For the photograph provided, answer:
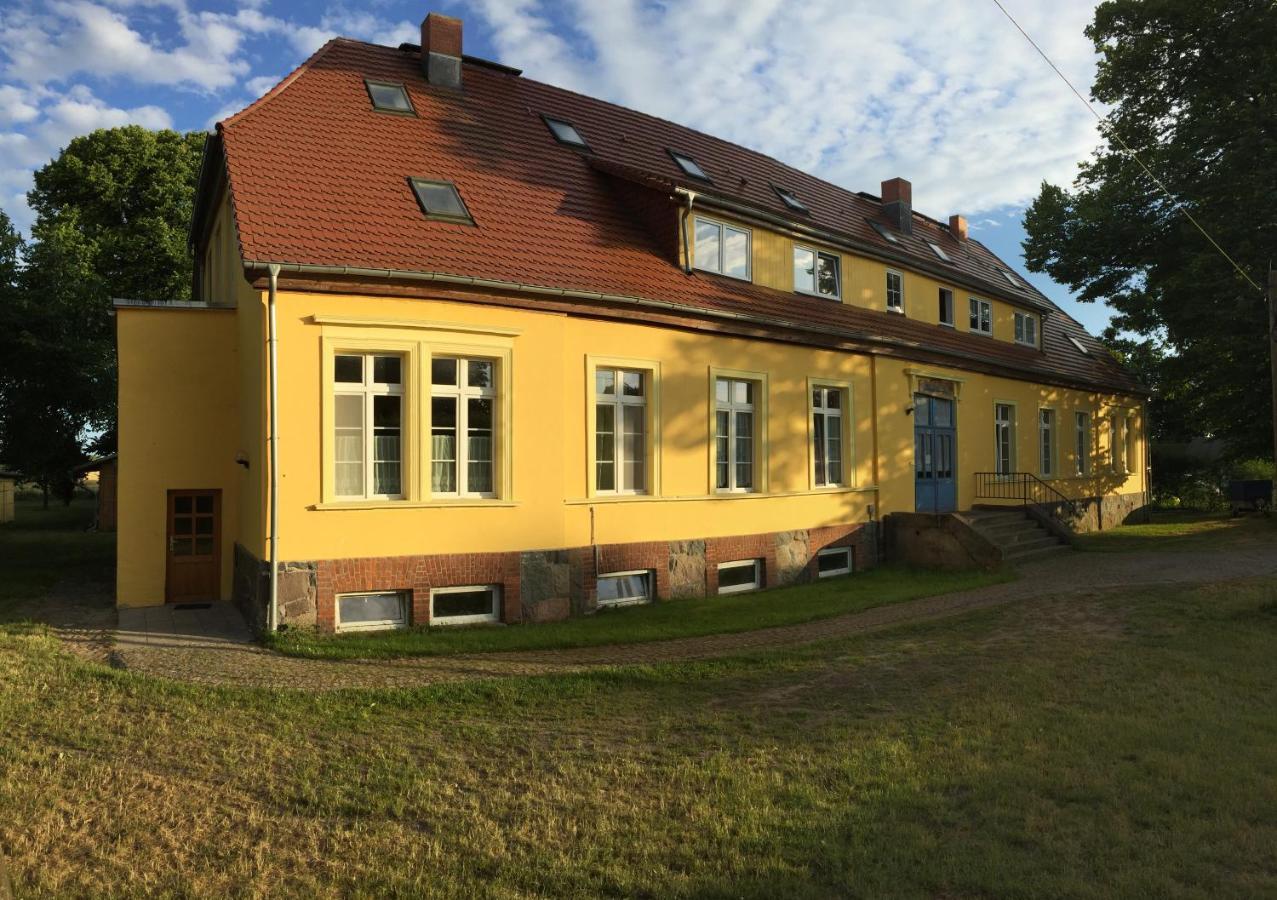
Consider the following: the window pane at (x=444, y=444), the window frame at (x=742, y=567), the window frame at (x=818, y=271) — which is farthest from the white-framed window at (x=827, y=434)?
the window pane at (x=444, y=444)

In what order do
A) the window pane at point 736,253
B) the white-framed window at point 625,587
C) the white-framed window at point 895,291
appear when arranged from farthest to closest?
the white-framed window at point 895,291 < the window pane at point 736,253 < the white-framed window at point 625,587

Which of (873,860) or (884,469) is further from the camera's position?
(884,469)

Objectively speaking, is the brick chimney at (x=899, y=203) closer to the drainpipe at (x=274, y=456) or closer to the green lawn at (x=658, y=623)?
the green lawn at (x=658, y=623)

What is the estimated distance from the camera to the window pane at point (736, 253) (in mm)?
14797

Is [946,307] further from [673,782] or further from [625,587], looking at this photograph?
[673,782]

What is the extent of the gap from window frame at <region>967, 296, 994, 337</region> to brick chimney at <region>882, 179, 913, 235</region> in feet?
9.40

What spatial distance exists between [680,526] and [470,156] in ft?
21.6

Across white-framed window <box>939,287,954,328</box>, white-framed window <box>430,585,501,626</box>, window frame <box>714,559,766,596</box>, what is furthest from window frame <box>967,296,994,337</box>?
white-framed window <box>430,585,501,626</box>

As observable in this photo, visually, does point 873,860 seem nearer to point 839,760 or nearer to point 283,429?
point 839,760

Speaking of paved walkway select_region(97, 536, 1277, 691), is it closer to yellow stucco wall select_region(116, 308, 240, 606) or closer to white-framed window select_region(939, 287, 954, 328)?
yellow stucco wall select_region(116, 308, 240, 606)

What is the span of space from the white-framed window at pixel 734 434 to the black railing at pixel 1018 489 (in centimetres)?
792

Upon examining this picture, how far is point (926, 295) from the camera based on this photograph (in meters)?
19.4

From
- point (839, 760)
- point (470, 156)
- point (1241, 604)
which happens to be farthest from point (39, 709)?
point (1241, 604)

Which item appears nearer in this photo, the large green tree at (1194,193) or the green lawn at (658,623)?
the green lawn at (658,623)
